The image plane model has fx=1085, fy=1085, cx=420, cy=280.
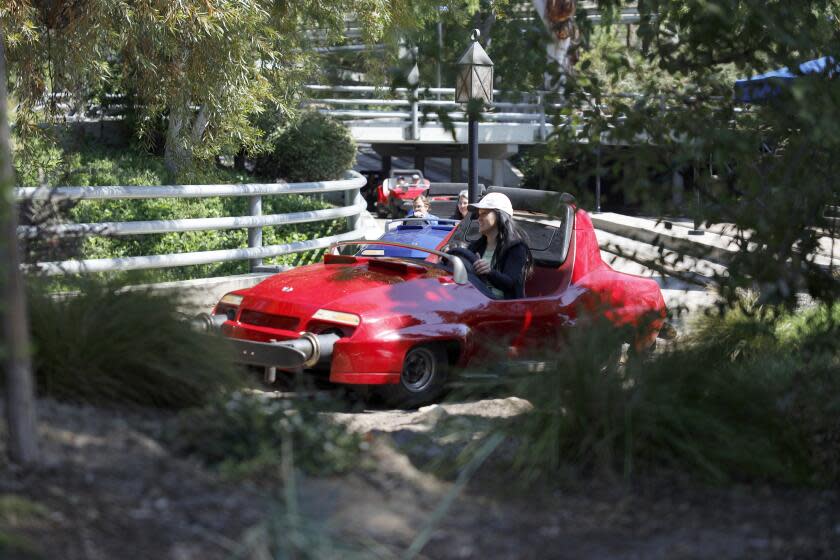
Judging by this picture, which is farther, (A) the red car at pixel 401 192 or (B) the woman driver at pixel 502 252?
(A) the red car at pixel 401 192

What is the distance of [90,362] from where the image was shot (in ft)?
15.2

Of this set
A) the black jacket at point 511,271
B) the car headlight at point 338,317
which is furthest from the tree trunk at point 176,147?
the car headlight at point 338,317

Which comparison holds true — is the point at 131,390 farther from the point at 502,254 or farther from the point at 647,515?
the point at 502,254

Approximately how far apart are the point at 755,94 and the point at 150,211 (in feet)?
31.3

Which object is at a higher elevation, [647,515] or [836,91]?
[836,91]

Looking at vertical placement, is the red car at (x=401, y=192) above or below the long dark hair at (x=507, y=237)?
below

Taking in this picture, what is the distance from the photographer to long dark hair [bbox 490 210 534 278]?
8219 millimetres

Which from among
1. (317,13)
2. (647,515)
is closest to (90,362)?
(647,515)

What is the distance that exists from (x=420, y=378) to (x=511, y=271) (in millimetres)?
1204

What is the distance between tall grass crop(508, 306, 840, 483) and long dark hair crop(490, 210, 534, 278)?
9.56 ft

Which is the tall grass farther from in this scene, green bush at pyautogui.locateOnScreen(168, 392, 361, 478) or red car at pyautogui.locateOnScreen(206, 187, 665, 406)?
red car at pyautogui.locateOnScreen(206, 187, 665, 406)

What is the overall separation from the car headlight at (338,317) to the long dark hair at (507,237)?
157cm

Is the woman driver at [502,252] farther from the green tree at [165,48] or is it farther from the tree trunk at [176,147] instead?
the tree trunk at [176,147]

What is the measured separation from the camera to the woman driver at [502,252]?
8039 mm
